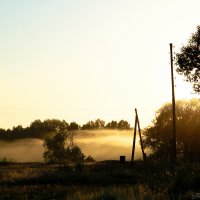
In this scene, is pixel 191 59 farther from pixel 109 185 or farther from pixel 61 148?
pixel 61 148

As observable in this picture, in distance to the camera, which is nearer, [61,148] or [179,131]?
[179,131]

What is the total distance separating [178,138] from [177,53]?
42868 millimetres

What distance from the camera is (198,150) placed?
3275 inches

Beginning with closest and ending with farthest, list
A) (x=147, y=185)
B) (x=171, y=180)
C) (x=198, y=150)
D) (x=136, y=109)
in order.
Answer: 1. (x=147, y=185)
2. (x=171, y=180)
3. (x=136, y=109)
4. (x=198, y=150)

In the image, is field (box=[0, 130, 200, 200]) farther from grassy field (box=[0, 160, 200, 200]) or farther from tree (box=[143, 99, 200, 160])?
tree (box=[143, 99, 200, 160])

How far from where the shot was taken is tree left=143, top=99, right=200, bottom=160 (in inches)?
3401

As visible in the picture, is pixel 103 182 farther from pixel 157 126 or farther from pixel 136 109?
pixel 157 126

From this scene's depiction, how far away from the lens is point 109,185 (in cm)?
4059

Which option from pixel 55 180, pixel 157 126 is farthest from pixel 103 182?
pixel 157 126

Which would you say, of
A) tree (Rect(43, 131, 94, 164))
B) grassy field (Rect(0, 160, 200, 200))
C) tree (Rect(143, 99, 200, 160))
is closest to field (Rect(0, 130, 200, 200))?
grassy field (Rect(0, 160, 200, 200))

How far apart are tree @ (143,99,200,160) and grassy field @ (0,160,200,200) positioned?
33027 mm

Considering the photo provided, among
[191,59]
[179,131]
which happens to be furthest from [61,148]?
[191,59]

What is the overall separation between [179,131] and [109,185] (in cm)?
4881

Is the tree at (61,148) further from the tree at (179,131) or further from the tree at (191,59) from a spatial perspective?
the tree at (191,59)
